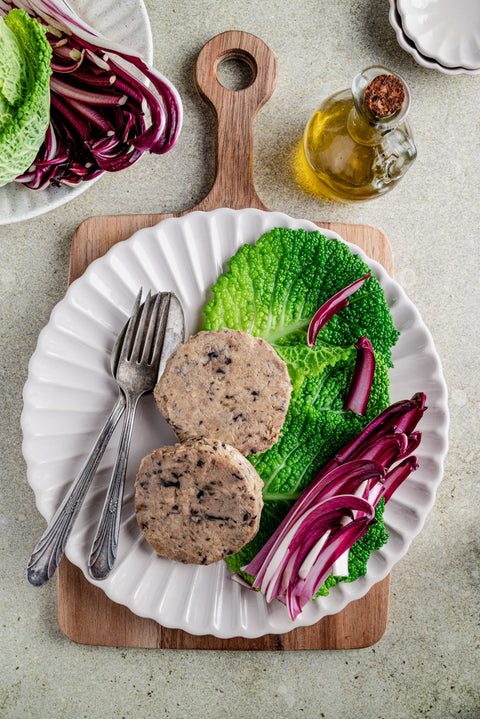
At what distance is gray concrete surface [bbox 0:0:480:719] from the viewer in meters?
1.51

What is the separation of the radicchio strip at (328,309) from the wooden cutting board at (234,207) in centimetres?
20

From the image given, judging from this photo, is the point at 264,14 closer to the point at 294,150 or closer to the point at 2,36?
the point at 294,150

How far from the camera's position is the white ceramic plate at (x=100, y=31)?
1414 mm

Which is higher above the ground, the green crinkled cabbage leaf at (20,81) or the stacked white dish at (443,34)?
the stacked white dish at (443,34)

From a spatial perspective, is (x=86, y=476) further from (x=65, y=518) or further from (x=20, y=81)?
(x=20, y=81)

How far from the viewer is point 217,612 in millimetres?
1381

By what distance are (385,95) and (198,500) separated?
1.01 metres

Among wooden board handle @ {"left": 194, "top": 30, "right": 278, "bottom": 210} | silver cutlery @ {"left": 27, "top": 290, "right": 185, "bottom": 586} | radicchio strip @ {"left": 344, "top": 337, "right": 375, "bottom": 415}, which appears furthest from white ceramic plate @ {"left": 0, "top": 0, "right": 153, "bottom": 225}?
radicchio strip @ {"left": 344, "top": 337, "right": 375, "bottom": 415}

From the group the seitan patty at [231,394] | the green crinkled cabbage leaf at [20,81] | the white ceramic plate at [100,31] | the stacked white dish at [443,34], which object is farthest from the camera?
the stacked white dish at [443,34]

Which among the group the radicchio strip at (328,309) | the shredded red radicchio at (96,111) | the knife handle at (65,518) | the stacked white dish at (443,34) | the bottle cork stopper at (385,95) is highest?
the stacked white dish at (443,34)

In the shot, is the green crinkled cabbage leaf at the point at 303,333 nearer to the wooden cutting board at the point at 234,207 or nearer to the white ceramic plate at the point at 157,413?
the white ceramic plate at the point at 157,413

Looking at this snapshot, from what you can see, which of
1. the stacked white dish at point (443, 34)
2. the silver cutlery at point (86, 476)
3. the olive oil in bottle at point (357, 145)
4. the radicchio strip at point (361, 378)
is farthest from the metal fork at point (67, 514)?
the stacked white dish at point (443, 34)

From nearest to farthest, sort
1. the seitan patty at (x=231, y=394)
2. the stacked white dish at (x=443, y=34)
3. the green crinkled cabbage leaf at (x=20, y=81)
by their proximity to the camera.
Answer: the green crinkled cabbage leaf at (x=20, y=81) → the seitan patty at (x=231, y=394) → the stacked white dish at (x=443, y=34)

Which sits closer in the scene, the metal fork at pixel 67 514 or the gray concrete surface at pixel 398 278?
the metal fork at pixel 67 514
